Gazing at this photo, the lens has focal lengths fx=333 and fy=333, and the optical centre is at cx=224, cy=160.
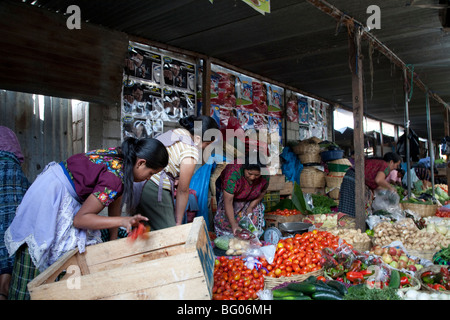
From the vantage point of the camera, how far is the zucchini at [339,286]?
2572 millimetres

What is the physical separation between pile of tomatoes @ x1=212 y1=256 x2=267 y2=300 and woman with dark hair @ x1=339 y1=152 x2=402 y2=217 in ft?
9.26

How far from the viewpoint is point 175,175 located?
3.31 meters

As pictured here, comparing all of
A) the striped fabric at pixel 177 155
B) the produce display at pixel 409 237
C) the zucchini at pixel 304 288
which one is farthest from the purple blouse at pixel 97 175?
the produce display at pixel 409 237

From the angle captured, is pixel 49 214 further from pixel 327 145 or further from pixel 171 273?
pixel 327 145

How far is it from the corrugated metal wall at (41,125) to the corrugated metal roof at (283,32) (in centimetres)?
110

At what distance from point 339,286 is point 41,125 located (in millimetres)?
3722

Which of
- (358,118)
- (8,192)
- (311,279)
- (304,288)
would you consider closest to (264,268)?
(311,279)

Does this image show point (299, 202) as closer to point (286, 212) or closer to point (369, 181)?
point (286, 212)

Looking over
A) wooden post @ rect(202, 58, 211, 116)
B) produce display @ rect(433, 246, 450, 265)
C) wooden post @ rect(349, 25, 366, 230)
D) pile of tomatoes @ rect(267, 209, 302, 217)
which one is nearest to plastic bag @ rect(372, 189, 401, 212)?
wooden post @ rect(349, 25, 366, 230)

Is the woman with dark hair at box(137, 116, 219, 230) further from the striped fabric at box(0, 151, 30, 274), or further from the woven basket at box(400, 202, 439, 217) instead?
the woven basket at box(400, 202, 439, 217)

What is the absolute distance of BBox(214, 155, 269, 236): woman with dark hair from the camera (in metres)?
4.16

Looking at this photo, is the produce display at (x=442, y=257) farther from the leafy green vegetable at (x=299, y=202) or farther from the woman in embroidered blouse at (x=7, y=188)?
the woman in embroidered blouse at (x=7, y=188)

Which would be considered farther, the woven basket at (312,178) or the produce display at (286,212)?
the woven basket at (312,178)

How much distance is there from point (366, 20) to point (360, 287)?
3.61m
